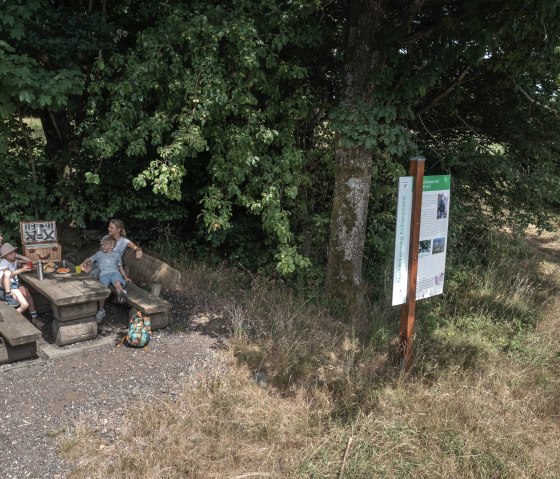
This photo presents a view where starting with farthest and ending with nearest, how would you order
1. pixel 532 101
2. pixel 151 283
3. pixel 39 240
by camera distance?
pixel 532 101, pixel 151 283, pixel 39 240

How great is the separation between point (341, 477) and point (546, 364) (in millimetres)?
2875

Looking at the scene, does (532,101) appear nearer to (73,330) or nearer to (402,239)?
(402,239)

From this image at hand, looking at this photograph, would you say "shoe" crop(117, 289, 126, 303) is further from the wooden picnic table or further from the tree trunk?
the tree trunk

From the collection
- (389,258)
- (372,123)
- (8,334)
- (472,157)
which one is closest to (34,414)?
(8,334)

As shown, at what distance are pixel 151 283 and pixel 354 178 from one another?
2.90 meters

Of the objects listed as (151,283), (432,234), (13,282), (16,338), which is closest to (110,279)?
(151,283)

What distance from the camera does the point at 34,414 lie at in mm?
3740

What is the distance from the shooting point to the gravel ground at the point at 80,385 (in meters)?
3.38

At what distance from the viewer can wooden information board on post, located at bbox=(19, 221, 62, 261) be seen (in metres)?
5.79

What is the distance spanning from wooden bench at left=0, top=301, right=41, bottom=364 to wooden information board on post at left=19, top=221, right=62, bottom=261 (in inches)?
53.0

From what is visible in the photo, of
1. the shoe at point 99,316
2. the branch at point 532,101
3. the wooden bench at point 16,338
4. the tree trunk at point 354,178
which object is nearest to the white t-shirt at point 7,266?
the wooden bench at point 16,338

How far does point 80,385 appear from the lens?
4156 millimetres

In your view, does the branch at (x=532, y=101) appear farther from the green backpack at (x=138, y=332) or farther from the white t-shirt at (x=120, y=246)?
the green backpack at (x=138, y=332)

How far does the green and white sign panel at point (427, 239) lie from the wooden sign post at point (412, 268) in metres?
0.04
